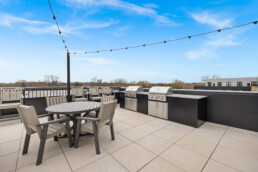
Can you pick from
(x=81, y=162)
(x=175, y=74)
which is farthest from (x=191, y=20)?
(x=175, y=74)

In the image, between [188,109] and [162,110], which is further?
[162,110]

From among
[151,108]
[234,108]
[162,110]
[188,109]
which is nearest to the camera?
[234,108]

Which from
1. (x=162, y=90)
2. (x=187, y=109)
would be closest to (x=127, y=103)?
(x=162, y=90)

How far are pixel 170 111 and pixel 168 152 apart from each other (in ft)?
5.53

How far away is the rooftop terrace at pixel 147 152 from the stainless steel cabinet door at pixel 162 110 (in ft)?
2.59

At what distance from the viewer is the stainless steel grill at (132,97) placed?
4.44m

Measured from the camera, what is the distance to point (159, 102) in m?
3.56

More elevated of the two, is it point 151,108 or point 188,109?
point 188,109

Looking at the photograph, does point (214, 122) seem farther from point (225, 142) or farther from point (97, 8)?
point (97, 8)

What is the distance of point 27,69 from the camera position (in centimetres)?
1020

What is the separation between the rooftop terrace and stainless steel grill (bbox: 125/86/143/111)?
72.4 inches

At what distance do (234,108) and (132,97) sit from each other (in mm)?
3231

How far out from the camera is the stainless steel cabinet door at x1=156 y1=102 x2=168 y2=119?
340 centimetres

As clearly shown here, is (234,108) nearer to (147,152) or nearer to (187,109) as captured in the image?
(187,109)
